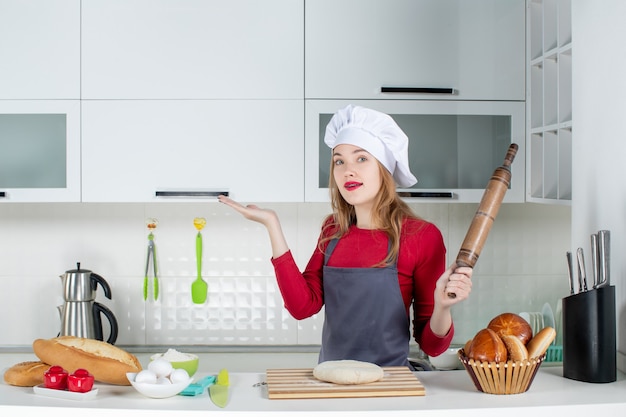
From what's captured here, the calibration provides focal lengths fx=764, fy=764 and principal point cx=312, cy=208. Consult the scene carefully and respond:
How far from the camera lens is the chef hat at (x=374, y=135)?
171 centimetres

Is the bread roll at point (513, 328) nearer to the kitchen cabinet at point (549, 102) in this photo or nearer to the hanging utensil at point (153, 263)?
the kitchen cabinet at point (549, 102)

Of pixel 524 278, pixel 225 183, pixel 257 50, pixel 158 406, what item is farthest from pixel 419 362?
pixel 158 406

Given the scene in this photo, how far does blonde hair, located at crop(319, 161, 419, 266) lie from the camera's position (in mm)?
1771

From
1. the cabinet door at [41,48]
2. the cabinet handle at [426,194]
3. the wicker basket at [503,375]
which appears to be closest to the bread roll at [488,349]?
the wicker basket at [503,375]

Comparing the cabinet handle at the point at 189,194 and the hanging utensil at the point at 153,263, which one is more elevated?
the cabinet handle at the point at 189,194

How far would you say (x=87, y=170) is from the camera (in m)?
2.38

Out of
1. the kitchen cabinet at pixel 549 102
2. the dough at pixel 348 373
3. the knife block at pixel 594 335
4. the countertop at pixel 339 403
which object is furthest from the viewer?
the kitchen cabinet at pixel 549 102

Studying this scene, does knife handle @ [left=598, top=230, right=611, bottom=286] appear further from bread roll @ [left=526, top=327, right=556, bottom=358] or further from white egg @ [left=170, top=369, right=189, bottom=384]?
white egg @ [left=170, top=369, right=189, bottom=384]

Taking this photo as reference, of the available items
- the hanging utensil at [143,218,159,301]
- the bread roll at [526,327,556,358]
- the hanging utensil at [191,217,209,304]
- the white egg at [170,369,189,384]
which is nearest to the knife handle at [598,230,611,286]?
the bread roll at [526,327,556,358]

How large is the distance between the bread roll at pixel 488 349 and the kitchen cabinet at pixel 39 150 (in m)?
1.50

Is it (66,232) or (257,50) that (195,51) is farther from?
(66,232)

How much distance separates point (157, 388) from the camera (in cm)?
127

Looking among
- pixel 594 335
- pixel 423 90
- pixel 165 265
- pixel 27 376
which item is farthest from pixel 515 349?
pixel 165 265

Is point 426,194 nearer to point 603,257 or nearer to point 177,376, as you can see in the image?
point 603,257
